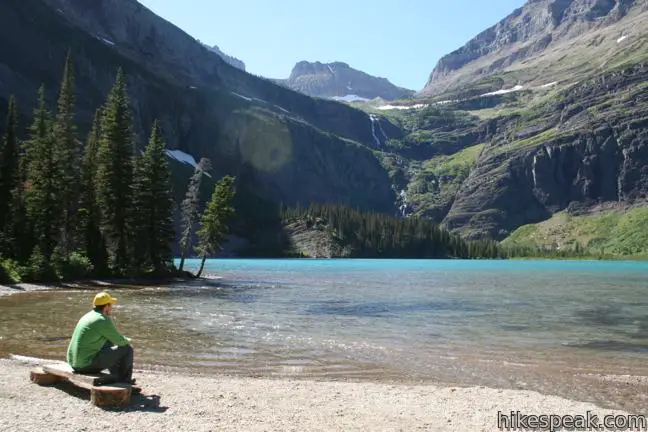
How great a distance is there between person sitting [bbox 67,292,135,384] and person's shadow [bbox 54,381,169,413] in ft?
2.07

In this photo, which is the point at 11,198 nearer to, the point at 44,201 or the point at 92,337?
the point at 44,201

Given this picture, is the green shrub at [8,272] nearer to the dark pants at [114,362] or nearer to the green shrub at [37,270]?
the green shrub at [37,270]

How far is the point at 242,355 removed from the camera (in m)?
23.6

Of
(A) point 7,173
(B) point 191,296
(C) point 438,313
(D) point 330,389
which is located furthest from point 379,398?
(A) point 7,173

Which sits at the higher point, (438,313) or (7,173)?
(7,173)

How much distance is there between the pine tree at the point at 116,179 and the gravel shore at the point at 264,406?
56.3 m

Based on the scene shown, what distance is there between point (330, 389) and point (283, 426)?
4712 millimetres

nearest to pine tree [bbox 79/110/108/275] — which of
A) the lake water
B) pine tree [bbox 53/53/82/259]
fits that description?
pine tree [bbox 53/53/82/259]

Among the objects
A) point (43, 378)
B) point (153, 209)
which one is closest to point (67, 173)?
point (153, 209)

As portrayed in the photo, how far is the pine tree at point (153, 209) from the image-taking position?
2901 inches

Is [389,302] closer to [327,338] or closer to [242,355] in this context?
[327,338]

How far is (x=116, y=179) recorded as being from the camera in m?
71.9

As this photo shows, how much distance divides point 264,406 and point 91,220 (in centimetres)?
6215

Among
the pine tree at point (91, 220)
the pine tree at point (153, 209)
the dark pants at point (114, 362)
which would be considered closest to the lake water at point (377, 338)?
the dark pants at point (114, 362)
